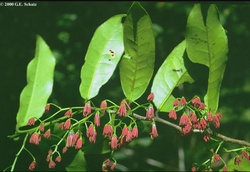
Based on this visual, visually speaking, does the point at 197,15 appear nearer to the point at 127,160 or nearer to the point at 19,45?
the point at 19,45

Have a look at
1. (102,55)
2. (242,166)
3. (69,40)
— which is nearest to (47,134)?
(102,55)

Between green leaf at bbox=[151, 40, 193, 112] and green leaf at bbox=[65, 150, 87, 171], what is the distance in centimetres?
44

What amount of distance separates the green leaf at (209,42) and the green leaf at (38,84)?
2.01 ft

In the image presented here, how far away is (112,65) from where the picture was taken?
1.08 m

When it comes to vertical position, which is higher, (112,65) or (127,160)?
(112,65)

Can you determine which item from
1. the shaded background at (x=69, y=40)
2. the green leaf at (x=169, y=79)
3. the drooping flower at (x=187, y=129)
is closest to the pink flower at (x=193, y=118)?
the drooping flower at (x=187, y=129)

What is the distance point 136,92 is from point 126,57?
16cm

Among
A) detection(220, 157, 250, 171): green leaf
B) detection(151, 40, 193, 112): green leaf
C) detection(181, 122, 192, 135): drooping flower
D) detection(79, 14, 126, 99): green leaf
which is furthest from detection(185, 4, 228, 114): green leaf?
detection(220, 157, 250, 171): green leaf

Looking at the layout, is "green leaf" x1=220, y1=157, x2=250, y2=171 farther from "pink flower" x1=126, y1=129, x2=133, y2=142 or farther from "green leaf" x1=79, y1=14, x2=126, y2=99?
"green leaf" x1=79, y1=14, x2=126, y2=99

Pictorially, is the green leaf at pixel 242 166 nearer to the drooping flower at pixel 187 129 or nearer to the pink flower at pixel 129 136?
the drooping flower at pixel 187 129

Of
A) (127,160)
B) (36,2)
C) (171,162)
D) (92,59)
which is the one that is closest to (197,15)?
(92,59)

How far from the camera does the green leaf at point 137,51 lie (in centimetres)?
92

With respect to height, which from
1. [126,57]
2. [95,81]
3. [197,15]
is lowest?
[95,81]

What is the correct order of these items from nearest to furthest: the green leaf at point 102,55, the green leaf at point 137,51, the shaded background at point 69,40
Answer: the green leaf at point 137,51 → the green leaf at point 102,55 → the shaded background at point 69,40
